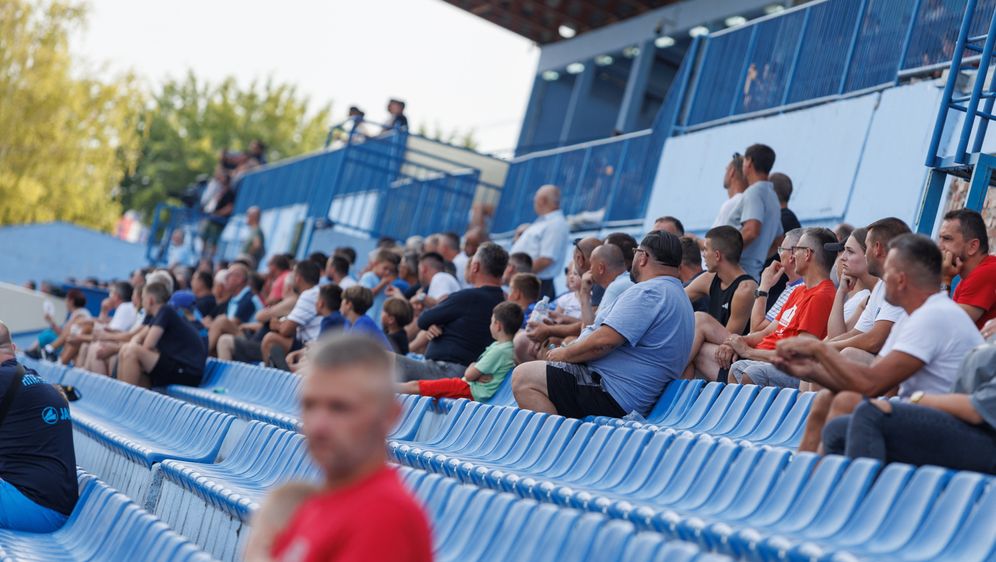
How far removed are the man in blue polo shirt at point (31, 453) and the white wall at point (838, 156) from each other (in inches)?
234

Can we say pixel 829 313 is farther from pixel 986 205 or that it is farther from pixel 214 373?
pixel 214 373

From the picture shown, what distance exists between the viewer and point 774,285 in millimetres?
7988

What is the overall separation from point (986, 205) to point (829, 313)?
2187 millimetres

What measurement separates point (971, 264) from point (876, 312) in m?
0.51

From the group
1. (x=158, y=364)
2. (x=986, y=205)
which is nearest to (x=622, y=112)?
(x=158, y=364)

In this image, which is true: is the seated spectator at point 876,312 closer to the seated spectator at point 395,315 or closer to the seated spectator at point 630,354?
the seated spectator at point 630,354

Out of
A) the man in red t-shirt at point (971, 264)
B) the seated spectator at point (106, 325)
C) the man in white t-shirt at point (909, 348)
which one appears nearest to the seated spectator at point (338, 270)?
the seated spectator at point (106, 325)

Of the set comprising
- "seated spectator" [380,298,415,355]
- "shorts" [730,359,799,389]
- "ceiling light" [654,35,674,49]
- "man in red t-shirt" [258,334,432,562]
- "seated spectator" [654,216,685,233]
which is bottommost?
"man in red t-shirt" [258,334,432,562]

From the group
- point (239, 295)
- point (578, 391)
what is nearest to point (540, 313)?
point (578, 391)

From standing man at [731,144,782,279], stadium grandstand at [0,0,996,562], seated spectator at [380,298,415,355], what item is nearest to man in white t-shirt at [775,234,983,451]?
stadium grandstand at [0,0,996,562]

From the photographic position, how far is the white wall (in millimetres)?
9750

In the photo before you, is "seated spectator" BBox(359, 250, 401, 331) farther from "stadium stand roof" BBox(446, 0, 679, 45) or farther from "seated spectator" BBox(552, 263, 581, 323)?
"stadium stand roof" BBox(446, 0, 679, 45)

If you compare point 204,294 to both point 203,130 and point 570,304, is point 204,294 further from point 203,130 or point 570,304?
point 203,130

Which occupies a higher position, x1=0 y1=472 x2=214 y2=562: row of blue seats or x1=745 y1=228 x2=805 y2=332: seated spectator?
x1=745 y1=228 x2=805 y2=332: seated spectator
